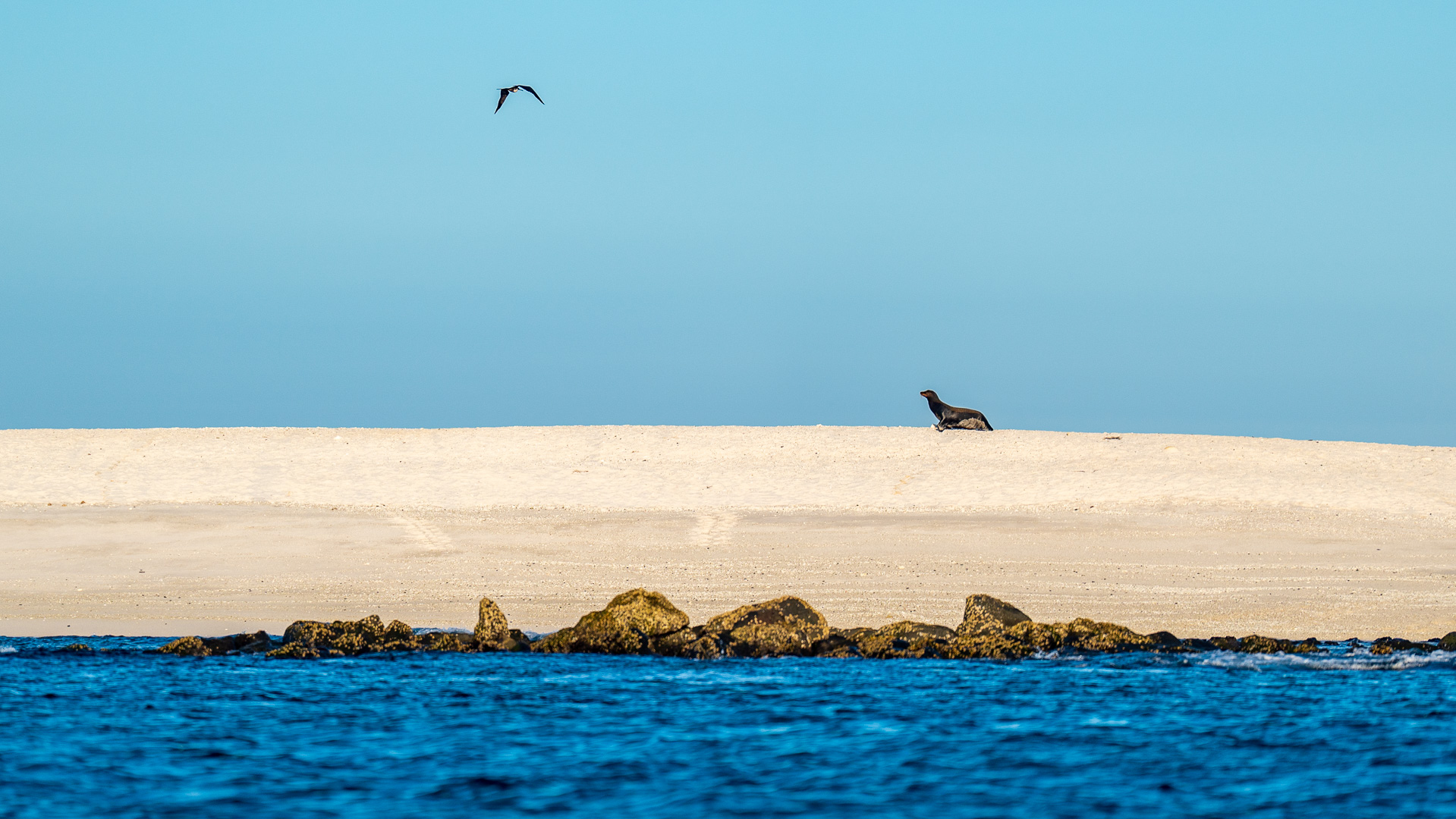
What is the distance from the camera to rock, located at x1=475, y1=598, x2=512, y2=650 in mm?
12727

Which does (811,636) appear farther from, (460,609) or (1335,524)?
(1335,524)

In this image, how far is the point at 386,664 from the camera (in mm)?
11875

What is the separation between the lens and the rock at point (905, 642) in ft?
40.8

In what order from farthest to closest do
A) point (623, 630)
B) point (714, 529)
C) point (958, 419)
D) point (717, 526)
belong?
1. point (958, 419)
2. point (717, 526)
3. point (714, 529)
4. point (623, 630)

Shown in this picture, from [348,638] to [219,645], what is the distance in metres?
1.17

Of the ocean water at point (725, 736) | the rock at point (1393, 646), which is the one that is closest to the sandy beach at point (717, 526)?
the rock at point (1393, 646)

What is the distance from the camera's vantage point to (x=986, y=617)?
1280 centimetres

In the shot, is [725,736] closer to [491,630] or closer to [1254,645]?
[491,630]

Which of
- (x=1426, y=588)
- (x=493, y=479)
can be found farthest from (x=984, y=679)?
(x=493, y=479)

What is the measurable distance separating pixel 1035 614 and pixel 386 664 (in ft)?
22.8

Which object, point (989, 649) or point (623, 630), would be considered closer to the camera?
point (989, 649)

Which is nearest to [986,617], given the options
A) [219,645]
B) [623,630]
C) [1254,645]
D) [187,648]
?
[1254,645]

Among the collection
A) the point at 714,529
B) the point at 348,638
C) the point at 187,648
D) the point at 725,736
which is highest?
the point at 714,529

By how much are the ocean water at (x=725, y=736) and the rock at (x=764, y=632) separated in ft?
1.33
